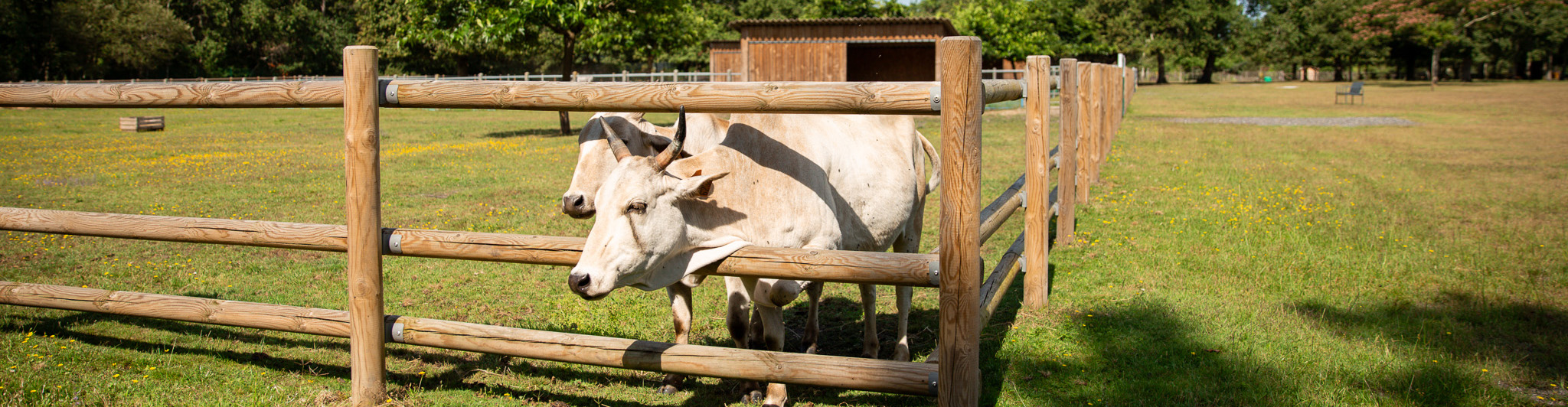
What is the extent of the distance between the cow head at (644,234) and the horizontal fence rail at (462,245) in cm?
11

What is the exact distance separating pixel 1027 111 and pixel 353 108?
380 cm

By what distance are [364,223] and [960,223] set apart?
2.28 metres

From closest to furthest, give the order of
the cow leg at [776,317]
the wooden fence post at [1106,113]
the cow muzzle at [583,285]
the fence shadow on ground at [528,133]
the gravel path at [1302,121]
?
the cow muzzle at [583,285] < the cow leg at [776,317] < the wooden fence post at [1106,113] < the fence shadow on ground at [528,133] < the gravel path at [1302,121]

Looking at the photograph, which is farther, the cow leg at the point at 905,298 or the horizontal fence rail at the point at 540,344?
the cow leg at the point at 905,298

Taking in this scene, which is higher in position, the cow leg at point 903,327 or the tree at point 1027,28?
the tree at point 1027,28

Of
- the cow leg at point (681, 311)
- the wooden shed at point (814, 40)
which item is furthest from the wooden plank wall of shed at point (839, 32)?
the cow leg at point (681, 311)

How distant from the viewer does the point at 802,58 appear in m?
27.6

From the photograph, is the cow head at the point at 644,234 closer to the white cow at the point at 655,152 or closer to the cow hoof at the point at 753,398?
the white cow at the point at 655,152

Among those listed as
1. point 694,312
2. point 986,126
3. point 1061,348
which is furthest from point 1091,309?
point 986,126

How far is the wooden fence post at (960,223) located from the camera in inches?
114

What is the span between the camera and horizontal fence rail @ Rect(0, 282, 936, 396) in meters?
3.28

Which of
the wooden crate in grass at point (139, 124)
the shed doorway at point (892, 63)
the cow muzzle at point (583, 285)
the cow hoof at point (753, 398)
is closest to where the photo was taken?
the cow muzzle at point (583, 285)

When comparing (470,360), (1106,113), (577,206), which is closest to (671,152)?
(577,206)

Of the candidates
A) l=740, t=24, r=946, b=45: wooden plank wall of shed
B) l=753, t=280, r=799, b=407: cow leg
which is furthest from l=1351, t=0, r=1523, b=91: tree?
l=753, t=280, r=799, b=407: cow leg
